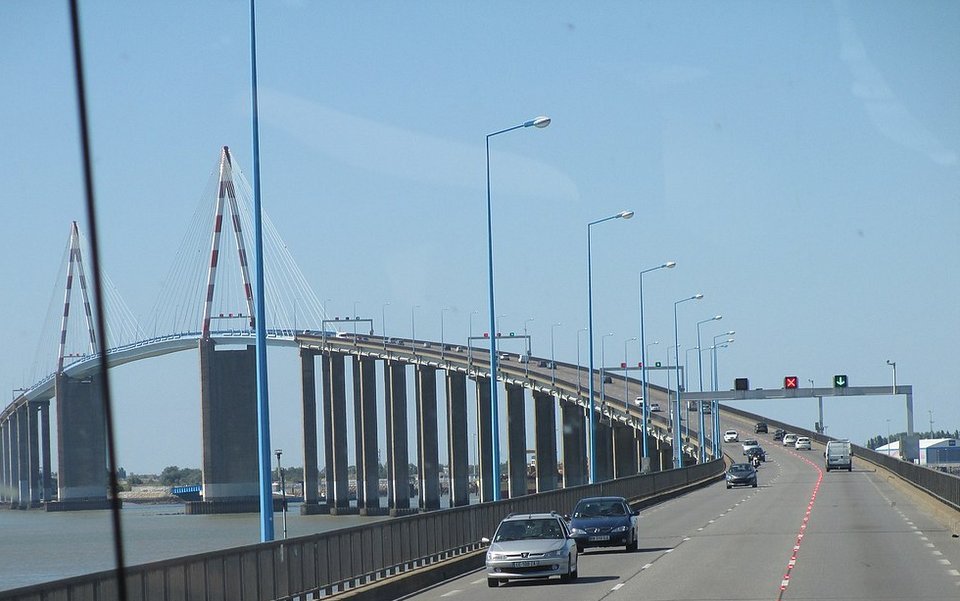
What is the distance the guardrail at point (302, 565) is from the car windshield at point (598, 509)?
1887 millimetres

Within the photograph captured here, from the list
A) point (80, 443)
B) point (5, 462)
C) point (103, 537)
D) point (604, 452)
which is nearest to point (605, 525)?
point (103, 537)

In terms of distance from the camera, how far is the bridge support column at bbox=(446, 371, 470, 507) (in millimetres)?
133250

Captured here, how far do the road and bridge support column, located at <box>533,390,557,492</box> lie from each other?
262 feet

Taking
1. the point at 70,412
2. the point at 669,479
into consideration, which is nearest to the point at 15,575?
the point at 669,479

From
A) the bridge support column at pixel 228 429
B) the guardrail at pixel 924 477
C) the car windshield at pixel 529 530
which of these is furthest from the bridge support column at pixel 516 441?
the car windshield at pixel 529 530

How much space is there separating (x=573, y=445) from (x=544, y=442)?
141 inches

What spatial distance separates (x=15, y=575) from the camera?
246 feet

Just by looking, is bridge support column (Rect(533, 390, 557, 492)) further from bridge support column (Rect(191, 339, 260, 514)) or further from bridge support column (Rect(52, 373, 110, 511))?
bridge support column (Rect(52, 373, 110, 511))

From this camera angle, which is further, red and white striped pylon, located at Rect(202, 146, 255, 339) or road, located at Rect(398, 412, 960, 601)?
→ red and white striped pylon, located at Rect(202, 146, 255, 339)

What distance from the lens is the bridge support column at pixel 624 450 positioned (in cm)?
14712

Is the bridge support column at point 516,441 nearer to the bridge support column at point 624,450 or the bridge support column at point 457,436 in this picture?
the bridge support column at point 457,436

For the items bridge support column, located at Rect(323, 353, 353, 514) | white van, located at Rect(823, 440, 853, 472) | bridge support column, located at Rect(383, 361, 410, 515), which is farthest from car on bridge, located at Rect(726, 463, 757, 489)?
bridge support column, located at Rect(323, 353, 353, 514)

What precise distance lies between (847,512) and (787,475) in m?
44.0

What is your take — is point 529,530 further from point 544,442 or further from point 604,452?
point 604,452
